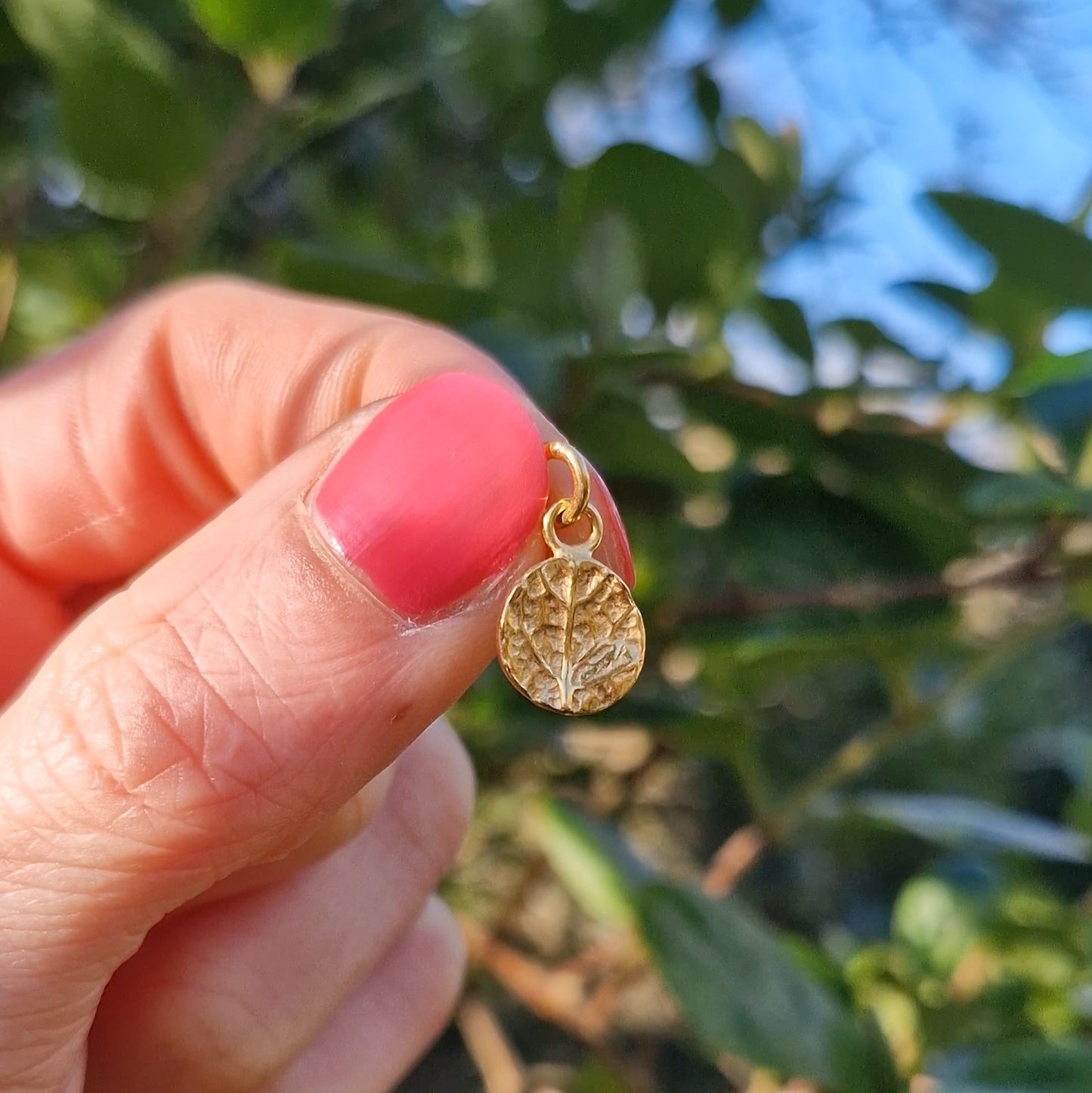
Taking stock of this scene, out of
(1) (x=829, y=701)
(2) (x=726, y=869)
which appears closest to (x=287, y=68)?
(2) (x=726, y=869)

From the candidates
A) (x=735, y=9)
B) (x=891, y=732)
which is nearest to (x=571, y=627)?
(x=891, y=732)

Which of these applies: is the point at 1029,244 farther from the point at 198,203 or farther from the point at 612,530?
the point at 198,203

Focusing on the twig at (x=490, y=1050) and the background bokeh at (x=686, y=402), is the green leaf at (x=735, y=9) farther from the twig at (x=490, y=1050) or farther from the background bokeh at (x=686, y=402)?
the twig at (x=490, y=1050)

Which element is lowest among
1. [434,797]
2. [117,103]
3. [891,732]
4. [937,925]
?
[937,925]

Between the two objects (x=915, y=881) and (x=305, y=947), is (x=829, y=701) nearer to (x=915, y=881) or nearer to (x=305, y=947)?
(x=915, y=881)

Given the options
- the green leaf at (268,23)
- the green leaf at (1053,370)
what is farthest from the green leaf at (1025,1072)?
the green leaf at (268,23)

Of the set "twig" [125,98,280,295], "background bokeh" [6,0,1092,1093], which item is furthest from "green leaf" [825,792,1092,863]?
"twig" [125,98,280,295]
